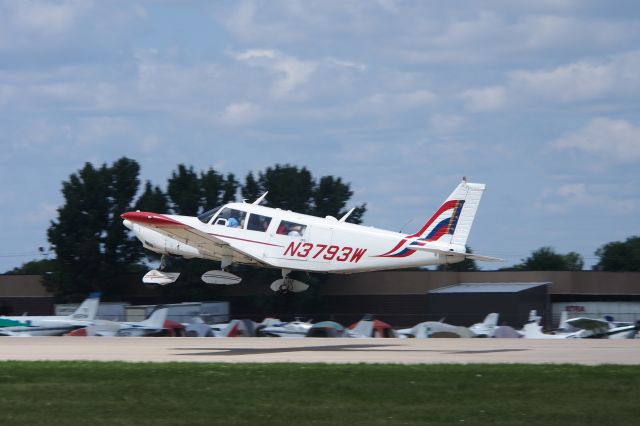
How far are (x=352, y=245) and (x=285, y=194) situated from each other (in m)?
37.6

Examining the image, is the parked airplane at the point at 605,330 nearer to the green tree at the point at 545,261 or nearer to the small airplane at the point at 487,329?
the small airplane at the point at 487,329

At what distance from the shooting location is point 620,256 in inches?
4552

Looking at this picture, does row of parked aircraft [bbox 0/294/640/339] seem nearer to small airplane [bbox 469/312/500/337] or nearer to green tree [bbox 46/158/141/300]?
small airplane [bbox 469/312/500/337]

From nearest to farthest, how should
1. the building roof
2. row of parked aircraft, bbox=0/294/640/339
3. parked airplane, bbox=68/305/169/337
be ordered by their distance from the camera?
row of parked aircraft, bbox=0/294/640/339 → parked airplane, bbox=68/305/169/337 → the building roof

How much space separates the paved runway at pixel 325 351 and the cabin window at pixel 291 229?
3.38 metres

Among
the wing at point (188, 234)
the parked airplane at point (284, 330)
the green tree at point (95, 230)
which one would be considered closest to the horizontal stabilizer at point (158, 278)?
the wing at point (188, 234)

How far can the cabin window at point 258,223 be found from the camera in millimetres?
32594

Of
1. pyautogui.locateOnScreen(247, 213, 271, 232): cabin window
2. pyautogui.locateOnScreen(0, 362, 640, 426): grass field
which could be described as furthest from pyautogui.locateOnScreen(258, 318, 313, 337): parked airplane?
pyautogui.locateOnScreen(0, 362, 640, 426): grass field

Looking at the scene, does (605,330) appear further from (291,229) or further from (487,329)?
(291,229)

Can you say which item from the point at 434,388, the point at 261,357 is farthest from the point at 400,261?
the point at 434,388

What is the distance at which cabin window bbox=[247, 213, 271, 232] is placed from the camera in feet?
107

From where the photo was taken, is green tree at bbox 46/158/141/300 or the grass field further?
green tree at bbox 46/158/141/300

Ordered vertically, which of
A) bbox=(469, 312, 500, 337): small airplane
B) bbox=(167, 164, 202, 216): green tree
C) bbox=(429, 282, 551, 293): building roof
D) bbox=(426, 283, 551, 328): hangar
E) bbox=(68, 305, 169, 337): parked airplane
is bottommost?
bbox=(68, 305, 169, 337): parked airplane

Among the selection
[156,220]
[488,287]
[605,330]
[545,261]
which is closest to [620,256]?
[545,261]
